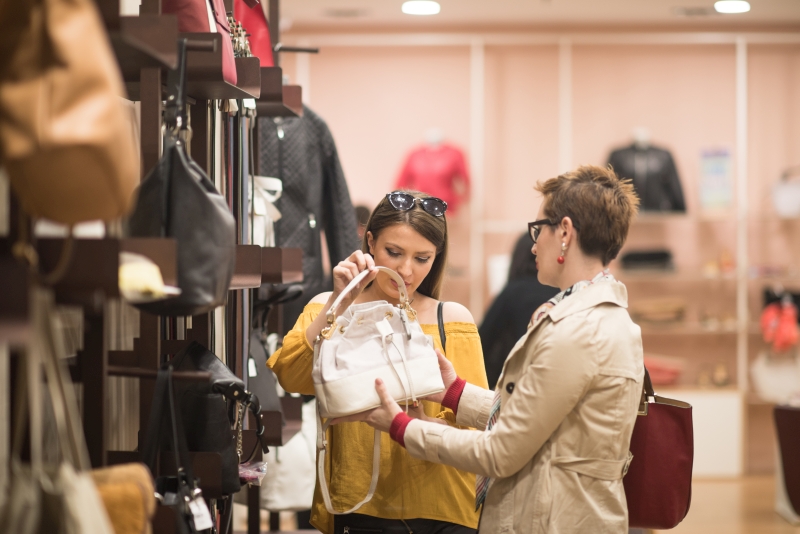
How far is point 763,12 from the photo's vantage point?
623cm

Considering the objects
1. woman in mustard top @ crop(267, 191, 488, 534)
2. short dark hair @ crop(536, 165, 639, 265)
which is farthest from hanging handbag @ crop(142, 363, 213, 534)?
short dark hair @ crop(536, 165, 639, 265)

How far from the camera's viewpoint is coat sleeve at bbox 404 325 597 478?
165cm

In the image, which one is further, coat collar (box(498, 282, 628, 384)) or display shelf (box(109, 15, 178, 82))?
coat collar (box(498, 282, 628, 384))

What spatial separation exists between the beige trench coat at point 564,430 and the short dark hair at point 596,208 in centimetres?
10

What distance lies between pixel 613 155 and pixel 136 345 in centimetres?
529

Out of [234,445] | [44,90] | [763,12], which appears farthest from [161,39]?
[763,12]

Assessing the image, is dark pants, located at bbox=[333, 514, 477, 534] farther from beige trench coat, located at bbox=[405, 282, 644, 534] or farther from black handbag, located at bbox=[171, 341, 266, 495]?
black handbag, located at bbox=[171, 341, 266, 495]

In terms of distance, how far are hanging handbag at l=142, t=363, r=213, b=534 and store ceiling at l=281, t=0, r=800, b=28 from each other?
15.7 ft

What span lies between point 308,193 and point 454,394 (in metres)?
1.83

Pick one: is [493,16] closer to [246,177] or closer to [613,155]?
[613,155]

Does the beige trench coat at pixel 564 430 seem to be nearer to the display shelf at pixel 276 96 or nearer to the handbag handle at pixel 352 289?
the handbag handle at pixel 352 289

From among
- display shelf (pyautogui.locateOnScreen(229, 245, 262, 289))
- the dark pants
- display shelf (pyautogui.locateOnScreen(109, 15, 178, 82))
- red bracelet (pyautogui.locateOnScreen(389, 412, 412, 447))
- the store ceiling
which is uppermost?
the store ceiling

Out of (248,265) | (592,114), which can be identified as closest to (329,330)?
(248,265)

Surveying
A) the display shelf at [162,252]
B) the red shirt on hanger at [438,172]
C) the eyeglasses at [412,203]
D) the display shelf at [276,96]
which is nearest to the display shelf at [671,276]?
the red shirt on hanger at [438,172]
